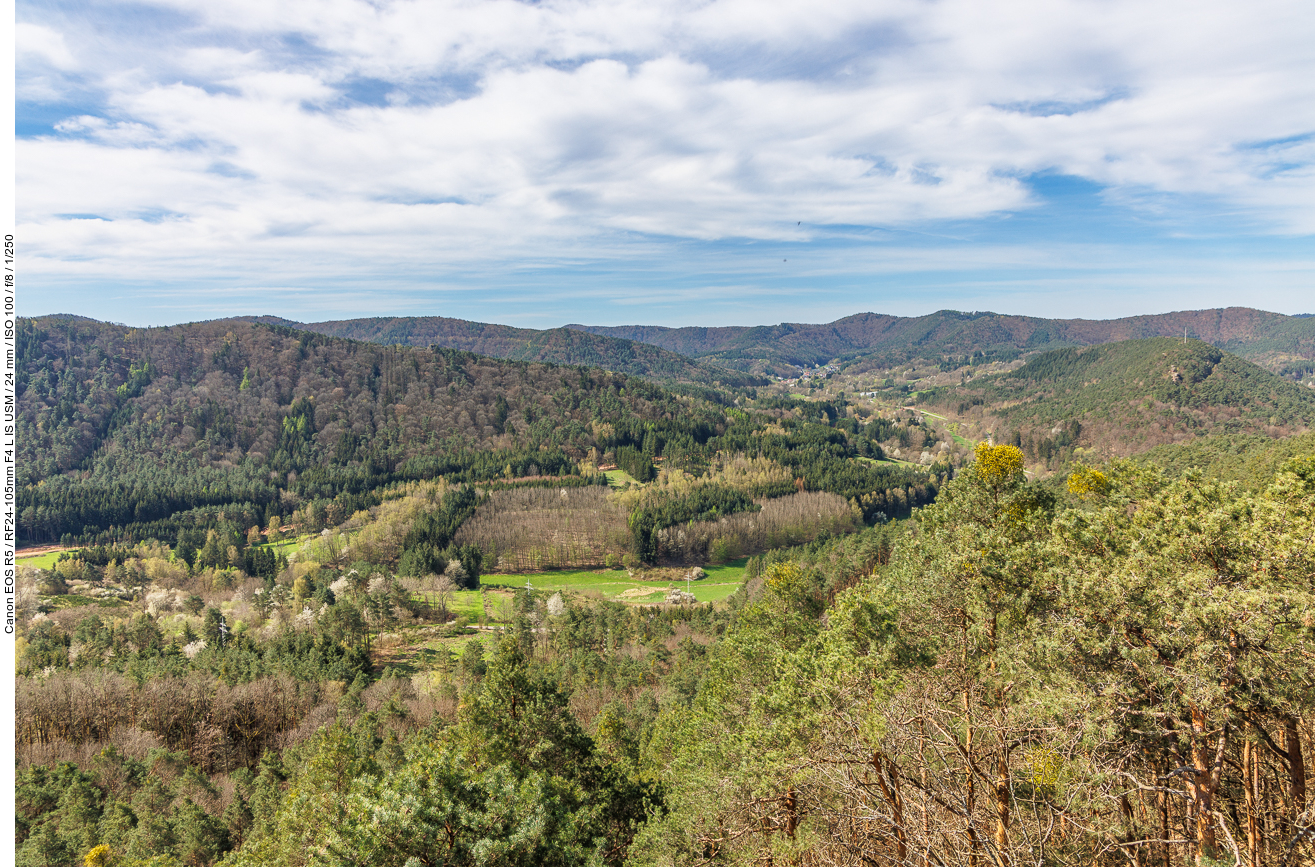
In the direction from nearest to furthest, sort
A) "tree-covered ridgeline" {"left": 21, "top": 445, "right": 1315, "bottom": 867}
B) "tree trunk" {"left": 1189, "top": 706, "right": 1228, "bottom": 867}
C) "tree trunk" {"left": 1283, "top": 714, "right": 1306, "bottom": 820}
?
1. "tree-covered ridgeline" {"left": 21, "top": 445, "right": 1315, "bottom": 867}
2. "tree trunk" {"left": 1189, "top": 706, "right": 1228, "bottom": 867}
3. "tree trunk" {"left": 1283, "top": 714, "right": 1306, "bottom": 820}

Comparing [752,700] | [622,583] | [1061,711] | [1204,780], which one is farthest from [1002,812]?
[622,583]

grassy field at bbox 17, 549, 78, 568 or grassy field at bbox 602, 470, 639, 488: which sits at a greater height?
grassy field at bbox 602, 470, 639, 488

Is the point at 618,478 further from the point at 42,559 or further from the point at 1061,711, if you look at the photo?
the point at 1061,711

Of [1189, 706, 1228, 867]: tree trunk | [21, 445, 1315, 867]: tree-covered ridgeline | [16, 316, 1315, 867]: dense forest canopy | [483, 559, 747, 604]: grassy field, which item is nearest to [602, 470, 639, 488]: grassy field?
[483, 559, 747, 604]: grassy field

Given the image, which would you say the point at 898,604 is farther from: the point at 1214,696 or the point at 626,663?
the point at 626,663

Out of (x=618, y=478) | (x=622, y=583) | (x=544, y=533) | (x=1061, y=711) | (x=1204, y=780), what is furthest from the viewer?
(x=618, y=478)

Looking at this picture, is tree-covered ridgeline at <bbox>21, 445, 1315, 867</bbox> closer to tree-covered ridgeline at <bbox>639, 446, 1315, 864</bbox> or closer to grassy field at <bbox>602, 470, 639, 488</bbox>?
tree-covered ridgeline at <bbox>639, 446, 1315, 864</bbox>

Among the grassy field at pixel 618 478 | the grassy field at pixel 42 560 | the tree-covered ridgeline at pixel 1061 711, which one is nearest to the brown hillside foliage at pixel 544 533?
the grassy field at pixel 618 478

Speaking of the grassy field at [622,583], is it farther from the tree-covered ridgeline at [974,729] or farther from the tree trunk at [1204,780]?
the tree trunk at [1204,780]

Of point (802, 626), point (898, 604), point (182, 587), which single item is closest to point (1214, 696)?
point (898, 604)
